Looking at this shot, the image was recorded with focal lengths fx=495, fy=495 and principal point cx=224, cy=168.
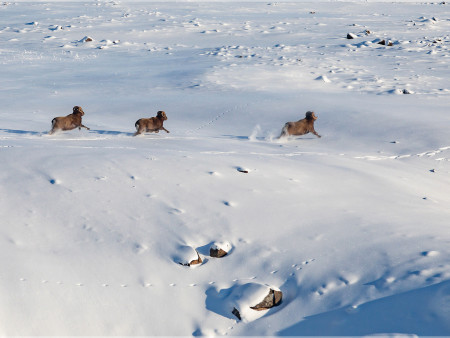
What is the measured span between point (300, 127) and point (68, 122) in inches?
178

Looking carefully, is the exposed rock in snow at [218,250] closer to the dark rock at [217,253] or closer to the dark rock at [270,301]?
the dark rock at [217,253]

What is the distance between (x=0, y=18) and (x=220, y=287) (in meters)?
35.1

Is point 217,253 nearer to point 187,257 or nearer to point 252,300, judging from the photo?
point 187,257

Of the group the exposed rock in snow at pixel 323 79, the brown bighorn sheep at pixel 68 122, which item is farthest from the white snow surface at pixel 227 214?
the exposed rock in snow at pixel 323 79

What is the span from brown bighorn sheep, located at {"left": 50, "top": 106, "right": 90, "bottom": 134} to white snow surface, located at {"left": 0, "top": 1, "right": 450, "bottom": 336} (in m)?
0.18

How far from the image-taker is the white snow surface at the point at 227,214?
4.07 metres

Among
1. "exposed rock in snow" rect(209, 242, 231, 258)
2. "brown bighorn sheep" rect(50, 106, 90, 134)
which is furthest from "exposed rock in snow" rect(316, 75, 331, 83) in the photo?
"exposed rock in snow" rect(209, 242, 231, 258)

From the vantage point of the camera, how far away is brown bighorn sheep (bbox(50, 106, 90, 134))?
925cm

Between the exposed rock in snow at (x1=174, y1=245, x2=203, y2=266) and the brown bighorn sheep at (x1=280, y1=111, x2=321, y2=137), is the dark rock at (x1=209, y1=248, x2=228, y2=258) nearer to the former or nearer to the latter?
the exposed rock in snow at (x1=174, y1=245, x2=203, y2=266)

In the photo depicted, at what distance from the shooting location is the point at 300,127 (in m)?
9.94

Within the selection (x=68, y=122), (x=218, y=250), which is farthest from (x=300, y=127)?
(x=218, y=250)

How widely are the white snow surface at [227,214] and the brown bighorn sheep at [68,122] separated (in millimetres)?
181

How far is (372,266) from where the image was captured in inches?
177

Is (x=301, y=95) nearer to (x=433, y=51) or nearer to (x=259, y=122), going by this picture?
(x=259, y=122)
